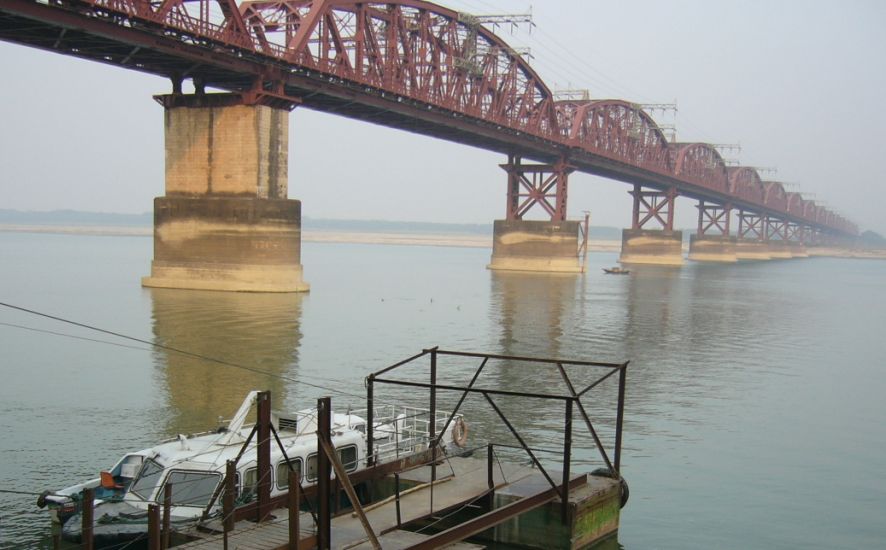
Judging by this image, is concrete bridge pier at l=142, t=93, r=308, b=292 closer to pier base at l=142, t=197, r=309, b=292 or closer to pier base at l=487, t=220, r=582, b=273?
pier base at l=142, t=197, r=309, b=292

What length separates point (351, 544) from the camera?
13.5 metres

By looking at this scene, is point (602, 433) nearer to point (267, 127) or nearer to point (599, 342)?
point (599, 342)

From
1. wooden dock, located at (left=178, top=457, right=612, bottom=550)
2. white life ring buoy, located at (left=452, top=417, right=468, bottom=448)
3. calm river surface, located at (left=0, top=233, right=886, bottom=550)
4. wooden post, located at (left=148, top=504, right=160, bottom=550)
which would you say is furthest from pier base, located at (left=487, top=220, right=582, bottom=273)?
wooden post, located at (left=148, top=504, right=160, bottom=550)

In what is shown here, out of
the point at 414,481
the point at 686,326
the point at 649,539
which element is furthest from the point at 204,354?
the point at 686,326

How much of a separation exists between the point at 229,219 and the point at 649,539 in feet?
143

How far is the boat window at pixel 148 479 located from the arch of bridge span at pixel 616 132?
98.3 metres

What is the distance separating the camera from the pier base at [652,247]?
143 meters

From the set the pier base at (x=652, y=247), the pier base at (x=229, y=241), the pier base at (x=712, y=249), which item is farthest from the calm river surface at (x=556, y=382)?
the pier base at (x=712, y=249)

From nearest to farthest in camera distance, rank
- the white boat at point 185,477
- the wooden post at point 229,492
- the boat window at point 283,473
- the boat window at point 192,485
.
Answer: the wooden post at point 229,492, the white boat at point 185,477, the boat window at point 192,485, the boat window at point 283,473

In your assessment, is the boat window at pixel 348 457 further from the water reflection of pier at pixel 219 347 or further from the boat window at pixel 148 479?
the water reflection of pier at pixel 219 347

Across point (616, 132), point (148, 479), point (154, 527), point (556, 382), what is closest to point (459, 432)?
point (148, 479)

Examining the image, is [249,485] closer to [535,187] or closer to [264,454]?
[264,454]

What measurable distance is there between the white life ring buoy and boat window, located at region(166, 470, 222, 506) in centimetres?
712

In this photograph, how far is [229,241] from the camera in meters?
57.0
